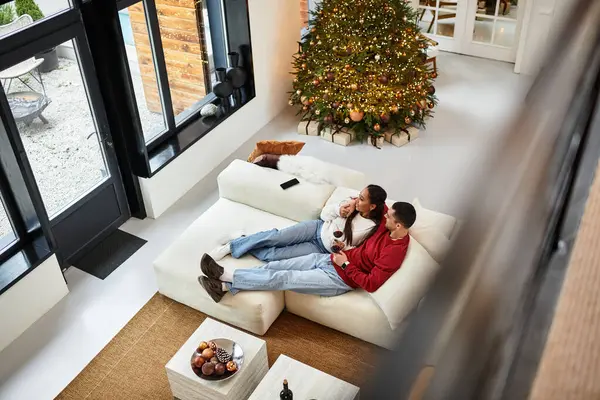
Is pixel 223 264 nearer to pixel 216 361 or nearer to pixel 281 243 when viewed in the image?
pixel 281 243

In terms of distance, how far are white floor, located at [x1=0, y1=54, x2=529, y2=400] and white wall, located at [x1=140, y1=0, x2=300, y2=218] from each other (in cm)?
10

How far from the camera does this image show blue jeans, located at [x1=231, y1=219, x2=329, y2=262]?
3811 mm

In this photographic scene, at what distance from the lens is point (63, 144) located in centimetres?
405

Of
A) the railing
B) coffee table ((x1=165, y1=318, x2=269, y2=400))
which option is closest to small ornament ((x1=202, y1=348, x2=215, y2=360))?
coffee table ((x1=165, y1=318, x2=269, y2=400))

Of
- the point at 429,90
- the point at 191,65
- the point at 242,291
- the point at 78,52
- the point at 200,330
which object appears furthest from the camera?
the point at 429,90

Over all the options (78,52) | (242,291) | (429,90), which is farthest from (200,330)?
(429,90)

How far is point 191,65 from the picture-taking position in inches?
198

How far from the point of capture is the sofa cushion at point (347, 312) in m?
3.46

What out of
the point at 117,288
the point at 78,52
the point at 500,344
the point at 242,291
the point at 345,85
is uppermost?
the point at 500,344

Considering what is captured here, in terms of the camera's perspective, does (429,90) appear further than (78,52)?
Yes

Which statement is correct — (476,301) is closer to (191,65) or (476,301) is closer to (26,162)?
(26,162)

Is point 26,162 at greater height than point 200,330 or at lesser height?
greater

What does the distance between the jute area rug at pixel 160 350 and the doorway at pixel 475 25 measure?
13.9 feet

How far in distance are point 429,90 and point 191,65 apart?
2070 millimetres
